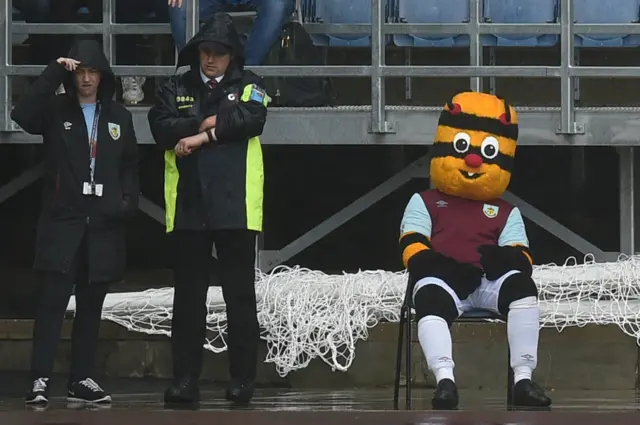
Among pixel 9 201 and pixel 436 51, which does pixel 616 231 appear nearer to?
pixel 436 51

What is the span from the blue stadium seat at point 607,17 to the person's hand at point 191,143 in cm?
354

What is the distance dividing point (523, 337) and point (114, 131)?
7.04 feet

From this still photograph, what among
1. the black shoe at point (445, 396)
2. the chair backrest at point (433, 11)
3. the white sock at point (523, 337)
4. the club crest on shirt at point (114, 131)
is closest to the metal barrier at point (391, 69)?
the chair backrest at point (433, 11)

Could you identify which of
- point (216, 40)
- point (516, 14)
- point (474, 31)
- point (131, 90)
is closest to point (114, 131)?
point (216, 40)

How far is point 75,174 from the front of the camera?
7250mm

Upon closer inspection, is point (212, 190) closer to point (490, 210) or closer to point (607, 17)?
point (490, 210)

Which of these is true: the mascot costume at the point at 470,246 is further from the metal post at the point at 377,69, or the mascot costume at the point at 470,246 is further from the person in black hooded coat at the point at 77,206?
the metal post at the point at 377,69

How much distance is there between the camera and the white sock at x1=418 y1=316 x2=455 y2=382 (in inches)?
267

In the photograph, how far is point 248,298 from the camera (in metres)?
7.22

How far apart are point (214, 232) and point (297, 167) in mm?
4858

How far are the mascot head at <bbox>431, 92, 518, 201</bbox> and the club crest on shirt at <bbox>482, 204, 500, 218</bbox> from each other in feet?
0.15

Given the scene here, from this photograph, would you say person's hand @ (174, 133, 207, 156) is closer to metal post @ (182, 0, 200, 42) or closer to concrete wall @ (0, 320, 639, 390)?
concrete wall @ (0, 320, 639, 390)

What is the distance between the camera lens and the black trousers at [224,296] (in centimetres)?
720

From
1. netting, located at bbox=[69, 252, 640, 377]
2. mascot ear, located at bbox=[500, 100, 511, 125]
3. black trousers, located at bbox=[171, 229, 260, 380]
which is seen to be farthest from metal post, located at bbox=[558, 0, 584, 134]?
black trousers, located at bbox=[171, 229, 260, 380]
